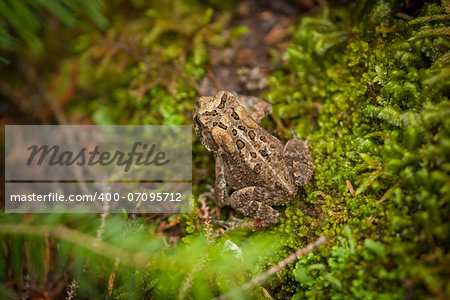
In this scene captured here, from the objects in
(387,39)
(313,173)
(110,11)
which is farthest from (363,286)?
(110,11)

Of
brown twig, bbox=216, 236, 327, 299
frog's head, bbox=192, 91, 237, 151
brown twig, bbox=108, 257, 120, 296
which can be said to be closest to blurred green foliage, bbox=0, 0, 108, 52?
frog's head, bbox=192, 91, 237, 151

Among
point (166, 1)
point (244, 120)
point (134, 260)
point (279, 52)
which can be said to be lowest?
point (134, 260)

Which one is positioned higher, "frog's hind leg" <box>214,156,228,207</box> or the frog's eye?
the frog's eye

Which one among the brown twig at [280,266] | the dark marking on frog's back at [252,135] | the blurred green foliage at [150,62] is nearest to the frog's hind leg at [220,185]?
the dark marking on frog's back at [252,135]

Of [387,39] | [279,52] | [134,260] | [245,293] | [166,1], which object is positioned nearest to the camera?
[245,293]

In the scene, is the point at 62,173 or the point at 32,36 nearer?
the point at 32,36

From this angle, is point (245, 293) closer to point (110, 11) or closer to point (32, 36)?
point (32, 36)

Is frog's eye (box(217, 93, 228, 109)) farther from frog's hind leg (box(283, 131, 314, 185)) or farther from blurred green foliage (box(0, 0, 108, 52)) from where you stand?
blurred green foliage (box(0, 0, 108, 52))

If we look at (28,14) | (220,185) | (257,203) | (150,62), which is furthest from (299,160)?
(28,14)
